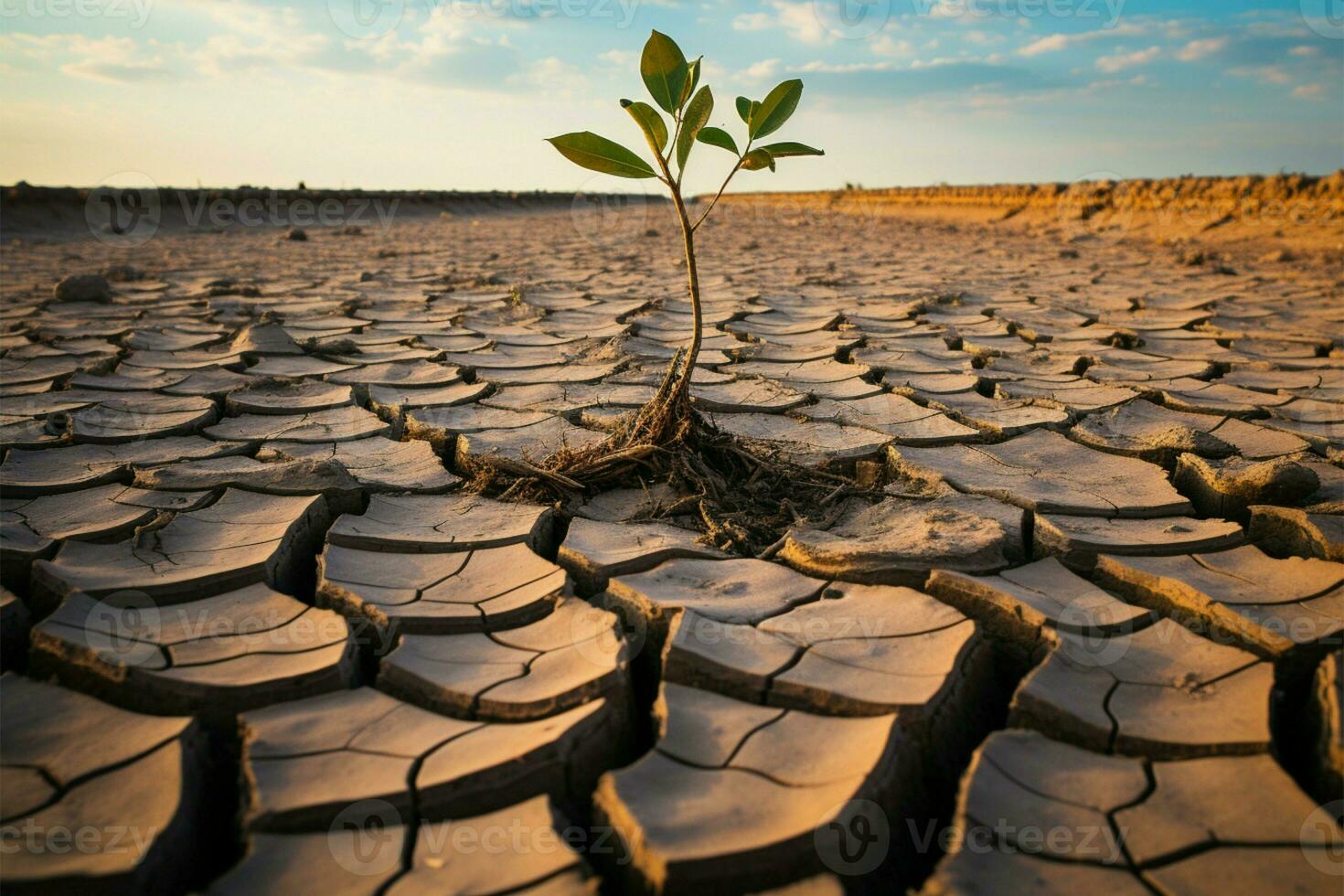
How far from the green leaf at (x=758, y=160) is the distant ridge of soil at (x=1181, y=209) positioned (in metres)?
7.43

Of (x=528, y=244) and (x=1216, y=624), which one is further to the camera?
(x=528, y=244)

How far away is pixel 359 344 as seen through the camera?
141 inches

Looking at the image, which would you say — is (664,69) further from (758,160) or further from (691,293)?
(691,293)

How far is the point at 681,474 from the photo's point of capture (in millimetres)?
1897

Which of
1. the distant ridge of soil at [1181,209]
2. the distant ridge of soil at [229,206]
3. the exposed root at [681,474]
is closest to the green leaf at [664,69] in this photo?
the exposed root at [681,474]

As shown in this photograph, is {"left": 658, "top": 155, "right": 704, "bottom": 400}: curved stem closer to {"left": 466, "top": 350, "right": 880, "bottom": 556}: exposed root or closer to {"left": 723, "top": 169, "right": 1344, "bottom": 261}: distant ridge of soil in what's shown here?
{"left": 466, "top": 350, "right": 880, "bottom": 556}: exposed root

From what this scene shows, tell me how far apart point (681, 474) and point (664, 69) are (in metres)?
0.84

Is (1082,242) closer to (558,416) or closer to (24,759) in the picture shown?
(558,416)

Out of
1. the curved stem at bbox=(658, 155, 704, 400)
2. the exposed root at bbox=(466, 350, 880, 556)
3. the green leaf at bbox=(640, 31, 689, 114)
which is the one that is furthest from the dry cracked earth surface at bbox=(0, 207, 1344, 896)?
the green leaf at bbox=(640, 31, 689, 114)

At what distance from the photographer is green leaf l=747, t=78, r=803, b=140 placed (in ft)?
5.12

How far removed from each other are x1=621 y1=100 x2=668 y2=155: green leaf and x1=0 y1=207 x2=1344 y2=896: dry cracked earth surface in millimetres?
736

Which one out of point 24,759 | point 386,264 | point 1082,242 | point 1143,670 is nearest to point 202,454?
point 24,759

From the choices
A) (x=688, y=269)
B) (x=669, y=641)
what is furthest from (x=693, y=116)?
(x=669, y=641)

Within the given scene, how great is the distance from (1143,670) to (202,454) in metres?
2.19
